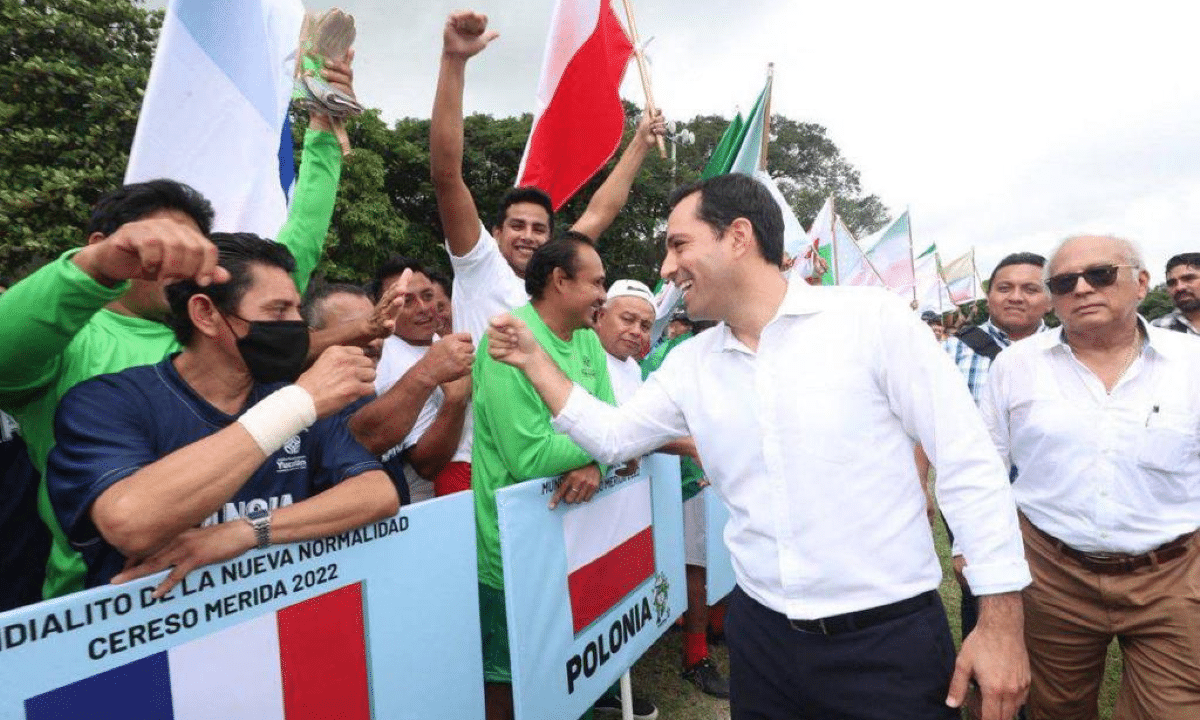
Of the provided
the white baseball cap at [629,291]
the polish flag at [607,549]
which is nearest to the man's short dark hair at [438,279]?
the white baseball cap at [629,291]

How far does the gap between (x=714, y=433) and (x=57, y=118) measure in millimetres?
13863

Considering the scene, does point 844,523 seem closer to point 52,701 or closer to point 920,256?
point 52,701

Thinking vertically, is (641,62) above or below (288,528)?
above

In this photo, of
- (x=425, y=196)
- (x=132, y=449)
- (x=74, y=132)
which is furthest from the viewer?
(x=425, y=196)

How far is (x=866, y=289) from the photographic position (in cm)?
193

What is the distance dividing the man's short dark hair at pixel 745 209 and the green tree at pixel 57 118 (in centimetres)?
1153

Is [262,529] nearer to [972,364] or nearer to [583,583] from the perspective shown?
[583,583]

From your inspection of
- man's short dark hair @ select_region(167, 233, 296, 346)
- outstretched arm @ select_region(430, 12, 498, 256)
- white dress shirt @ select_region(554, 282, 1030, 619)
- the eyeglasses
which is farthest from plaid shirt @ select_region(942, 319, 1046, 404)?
man's short dark hair @ select_region(167, 233, 296, 346)

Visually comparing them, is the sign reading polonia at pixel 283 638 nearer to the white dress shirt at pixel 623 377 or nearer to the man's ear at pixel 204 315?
the man's ear at pixel 204 315

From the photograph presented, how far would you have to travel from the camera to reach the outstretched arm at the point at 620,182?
405 centimetres

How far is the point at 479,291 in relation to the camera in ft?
10.6

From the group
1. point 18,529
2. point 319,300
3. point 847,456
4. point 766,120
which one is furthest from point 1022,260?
point 18,529

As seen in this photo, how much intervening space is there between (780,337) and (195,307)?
153cm

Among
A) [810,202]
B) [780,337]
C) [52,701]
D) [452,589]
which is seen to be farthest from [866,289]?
[810,202]
